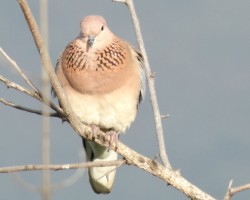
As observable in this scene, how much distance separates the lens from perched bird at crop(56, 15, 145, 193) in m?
4.80

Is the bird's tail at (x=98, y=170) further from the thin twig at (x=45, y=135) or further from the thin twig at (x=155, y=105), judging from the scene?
the thin twig at (x=45, y=135)

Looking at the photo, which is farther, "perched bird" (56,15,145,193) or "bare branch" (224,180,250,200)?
"perched bird" (56,15,145,193)

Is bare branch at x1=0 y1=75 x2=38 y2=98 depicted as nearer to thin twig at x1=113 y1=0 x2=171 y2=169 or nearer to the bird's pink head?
thin twig at x1=113 y1=0 x2=171 y2=169

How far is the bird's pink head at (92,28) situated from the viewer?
4.60m

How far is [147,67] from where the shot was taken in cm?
412

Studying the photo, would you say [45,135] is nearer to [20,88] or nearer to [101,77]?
[20,88]

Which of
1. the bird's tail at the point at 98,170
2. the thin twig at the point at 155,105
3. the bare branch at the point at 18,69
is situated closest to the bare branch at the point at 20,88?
the bare branch at the point at 18,69

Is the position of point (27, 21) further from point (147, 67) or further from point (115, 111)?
point (115, 111)

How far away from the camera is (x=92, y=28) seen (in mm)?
4609

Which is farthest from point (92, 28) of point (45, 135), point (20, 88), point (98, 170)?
point (45, 135)

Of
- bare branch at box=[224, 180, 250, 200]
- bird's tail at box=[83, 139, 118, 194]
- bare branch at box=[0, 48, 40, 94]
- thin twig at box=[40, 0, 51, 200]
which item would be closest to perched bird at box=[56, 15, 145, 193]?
bird's tail at box=[83, 139, 118, 194]

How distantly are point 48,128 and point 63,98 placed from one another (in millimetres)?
1491

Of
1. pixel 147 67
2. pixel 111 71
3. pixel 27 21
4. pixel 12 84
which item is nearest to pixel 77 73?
pixel 111 71

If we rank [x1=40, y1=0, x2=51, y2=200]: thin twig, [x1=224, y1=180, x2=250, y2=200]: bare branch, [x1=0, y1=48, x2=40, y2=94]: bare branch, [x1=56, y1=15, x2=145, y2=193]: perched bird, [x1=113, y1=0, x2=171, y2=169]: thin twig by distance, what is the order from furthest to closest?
1. [x1=56, y1=15, x2=145, y2=193]: perched bird
2. [x1=113, y1=0, x2=171, y2=169]: thin twig
3. [x1=224, y1=180, x2=250, y2=200]: bare branch
4. [x1=0, y1=48, x2=40, y2=94]: bare branch
5. [x1=40, y1=0, x2=51, y2=200]: thin twig
